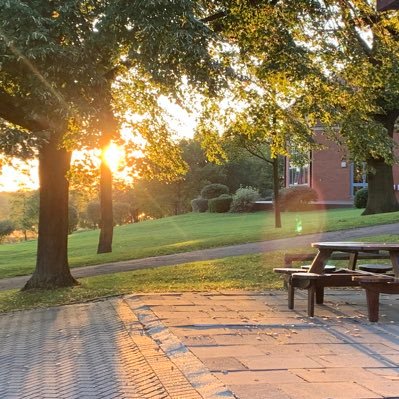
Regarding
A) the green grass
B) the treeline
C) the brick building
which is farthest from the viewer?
the treeline

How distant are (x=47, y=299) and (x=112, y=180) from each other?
10760 millimetres

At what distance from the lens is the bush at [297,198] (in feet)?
125

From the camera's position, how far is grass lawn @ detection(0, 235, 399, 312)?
388 inches

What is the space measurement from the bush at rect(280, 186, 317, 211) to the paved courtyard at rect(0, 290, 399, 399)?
30096 millimetres

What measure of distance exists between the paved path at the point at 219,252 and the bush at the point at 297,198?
17521 mm

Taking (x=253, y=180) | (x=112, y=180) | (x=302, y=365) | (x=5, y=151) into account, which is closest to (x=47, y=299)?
(x=5, y=151)

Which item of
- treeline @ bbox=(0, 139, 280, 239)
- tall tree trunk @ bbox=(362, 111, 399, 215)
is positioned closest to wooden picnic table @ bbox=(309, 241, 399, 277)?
tall tree trunk @ bbox=(362, 111, 399, 215)

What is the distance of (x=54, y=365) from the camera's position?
5.14 metres

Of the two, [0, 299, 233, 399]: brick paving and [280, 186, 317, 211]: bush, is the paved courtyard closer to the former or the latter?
[0, 299, 233, 399]: brick paving

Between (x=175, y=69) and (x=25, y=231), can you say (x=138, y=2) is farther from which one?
(x=25, y=231)

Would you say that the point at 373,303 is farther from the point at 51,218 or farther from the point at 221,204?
the point at 221,204

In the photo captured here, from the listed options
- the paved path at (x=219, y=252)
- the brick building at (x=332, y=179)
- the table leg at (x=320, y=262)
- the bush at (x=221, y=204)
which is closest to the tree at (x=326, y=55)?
the table leg at (x=320, y=262)

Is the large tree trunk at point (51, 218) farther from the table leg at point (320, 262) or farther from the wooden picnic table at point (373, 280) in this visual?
the wooden picnic table at point (373, 280)

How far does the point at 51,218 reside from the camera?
462 inches
